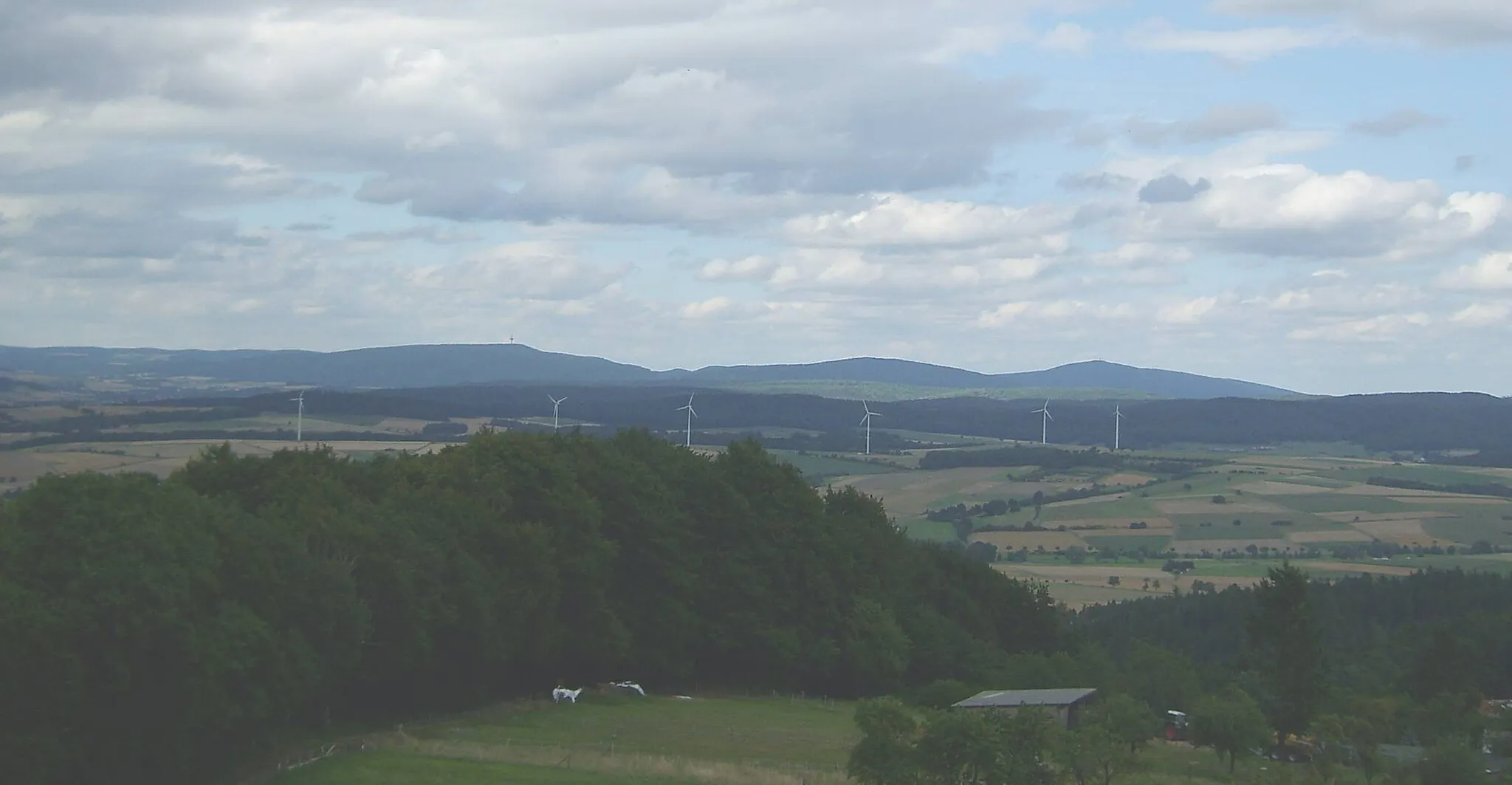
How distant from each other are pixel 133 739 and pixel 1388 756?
32.1m

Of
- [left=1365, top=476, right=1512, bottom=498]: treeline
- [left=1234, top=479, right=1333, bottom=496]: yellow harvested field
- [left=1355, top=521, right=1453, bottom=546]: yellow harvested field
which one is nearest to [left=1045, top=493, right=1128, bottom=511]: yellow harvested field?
[left=1234, top=479, right=1333, bottom=496]: yellow harvested field

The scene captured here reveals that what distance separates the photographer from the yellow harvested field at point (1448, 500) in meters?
174

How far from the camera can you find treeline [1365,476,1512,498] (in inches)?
7377

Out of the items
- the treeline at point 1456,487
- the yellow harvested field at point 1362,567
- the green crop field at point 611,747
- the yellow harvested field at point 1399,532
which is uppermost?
the treeline at point 1456,487

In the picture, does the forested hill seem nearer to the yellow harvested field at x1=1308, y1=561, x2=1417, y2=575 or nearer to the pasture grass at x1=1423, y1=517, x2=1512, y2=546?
the yellow harvested field at x1=1308, y1=561, x2=1417, y2=575

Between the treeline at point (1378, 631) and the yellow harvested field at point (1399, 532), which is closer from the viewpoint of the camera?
the treeline at point (1378, 631)

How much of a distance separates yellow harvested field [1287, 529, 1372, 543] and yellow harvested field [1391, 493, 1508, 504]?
Answer: 21547mm

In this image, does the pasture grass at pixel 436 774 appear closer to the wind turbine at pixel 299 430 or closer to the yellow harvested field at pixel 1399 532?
the wind turbine at pixel 299 430

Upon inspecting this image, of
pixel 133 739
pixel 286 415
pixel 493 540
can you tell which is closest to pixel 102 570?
pixel 133 739

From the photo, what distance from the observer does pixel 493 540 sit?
188 ft

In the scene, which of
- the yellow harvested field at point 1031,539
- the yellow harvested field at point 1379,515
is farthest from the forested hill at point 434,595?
the yellow harvested field at point 1379,515

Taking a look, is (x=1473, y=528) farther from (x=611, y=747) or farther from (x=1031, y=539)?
(x=611, y=747)

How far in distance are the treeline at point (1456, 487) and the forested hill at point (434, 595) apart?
4452 inches

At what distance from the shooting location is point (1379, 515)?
6531 inches
